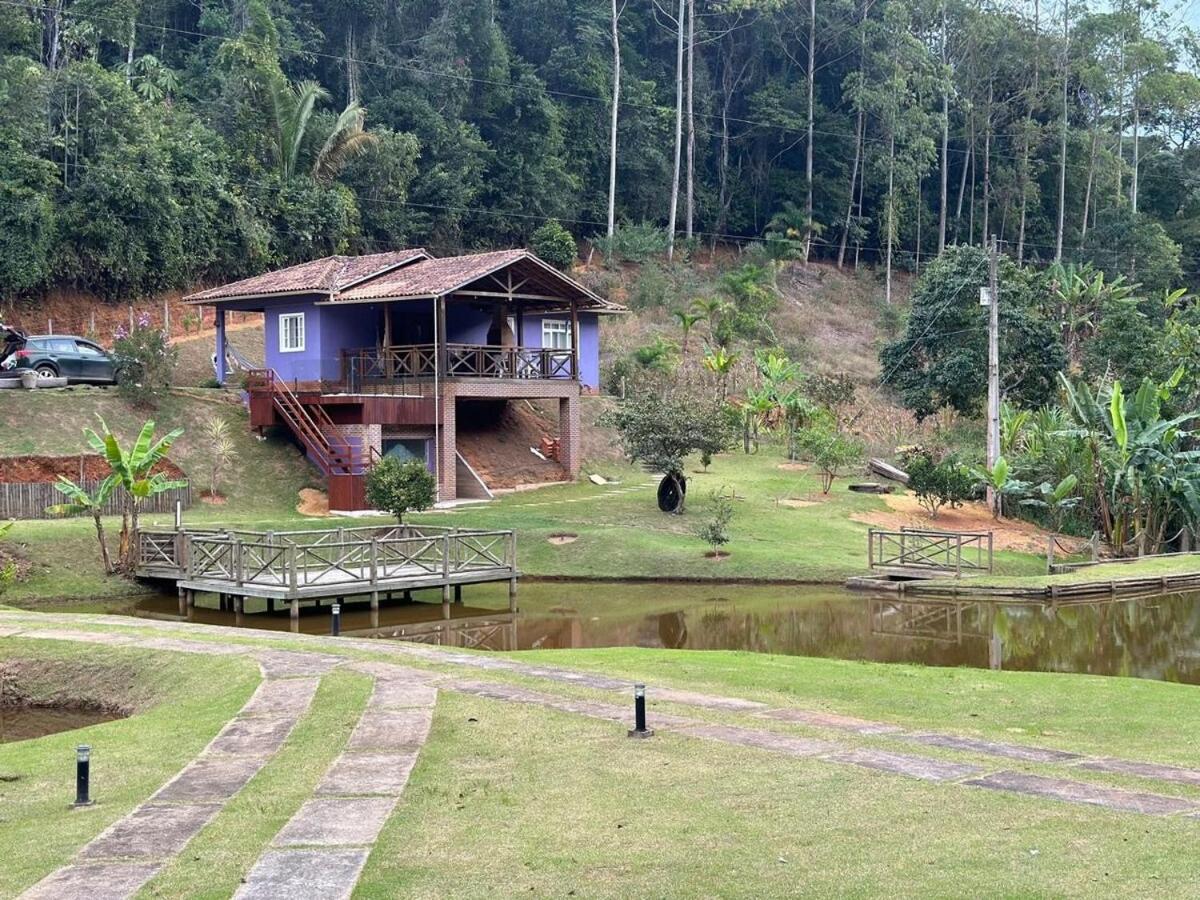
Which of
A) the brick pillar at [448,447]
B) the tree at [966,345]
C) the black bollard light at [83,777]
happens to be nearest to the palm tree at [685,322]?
the tree at [966,345]

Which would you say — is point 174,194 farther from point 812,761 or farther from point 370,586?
point 812,761

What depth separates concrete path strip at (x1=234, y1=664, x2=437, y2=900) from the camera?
8883 mm

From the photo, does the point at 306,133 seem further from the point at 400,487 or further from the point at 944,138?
the point at 944,138

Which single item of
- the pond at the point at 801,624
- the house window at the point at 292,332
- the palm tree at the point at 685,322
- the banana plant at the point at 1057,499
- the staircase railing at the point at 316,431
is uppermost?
the palm tree at the point at 685,322

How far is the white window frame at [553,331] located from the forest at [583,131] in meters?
13.3

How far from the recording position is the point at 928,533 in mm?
31078

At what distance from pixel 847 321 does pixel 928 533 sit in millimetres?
44962

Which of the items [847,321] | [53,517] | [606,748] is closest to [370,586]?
[53,517]

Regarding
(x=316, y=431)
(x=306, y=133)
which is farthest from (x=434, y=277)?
(x=306, y=133)

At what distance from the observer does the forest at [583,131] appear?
5106 centimetres

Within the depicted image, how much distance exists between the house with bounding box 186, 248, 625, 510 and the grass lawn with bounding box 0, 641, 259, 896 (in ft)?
58.1

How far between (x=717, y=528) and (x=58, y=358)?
21622mm

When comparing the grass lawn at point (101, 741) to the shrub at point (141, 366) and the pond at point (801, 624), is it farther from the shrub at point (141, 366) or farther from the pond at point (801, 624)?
the shrub at point (141, 366)

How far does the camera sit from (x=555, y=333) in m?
50.9
